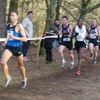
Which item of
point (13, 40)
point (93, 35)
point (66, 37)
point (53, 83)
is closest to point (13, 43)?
point (13, 40)

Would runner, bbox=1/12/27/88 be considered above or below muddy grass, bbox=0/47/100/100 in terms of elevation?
above

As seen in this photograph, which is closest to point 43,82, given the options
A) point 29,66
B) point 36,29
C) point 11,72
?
point 11,72

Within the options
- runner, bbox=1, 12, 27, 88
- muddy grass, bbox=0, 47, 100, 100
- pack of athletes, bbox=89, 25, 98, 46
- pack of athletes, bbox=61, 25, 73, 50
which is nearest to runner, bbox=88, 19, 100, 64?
pack of athletes, bbox=89, 25, 98, 46

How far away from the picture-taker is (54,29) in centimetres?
1662

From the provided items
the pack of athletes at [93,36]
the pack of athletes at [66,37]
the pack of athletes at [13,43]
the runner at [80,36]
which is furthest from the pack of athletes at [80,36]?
the pack of athletes at [13,43]

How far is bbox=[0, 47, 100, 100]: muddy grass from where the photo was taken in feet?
35.3

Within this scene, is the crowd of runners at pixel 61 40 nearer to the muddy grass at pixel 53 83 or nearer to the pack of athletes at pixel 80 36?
the pack of athletes at pixel 80 36

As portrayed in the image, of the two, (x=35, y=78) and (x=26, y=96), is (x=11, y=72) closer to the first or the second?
(x=35, y=78)

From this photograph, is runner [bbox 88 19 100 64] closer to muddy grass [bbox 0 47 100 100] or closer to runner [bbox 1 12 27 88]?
muddy grass [bbox 0 47 100 100]

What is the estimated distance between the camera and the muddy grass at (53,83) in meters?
10.8

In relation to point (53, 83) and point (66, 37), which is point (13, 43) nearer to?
point (53, 83)

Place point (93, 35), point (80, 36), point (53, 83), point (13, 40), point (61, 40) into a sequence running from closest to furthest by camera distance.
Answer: point (13, 40), point (53, 83), point (80, 36), point (61, 40), point (93, 35)

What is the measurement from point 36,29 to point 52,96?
82.6 feet

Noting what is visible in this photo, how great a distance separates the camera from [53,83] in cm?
1272
